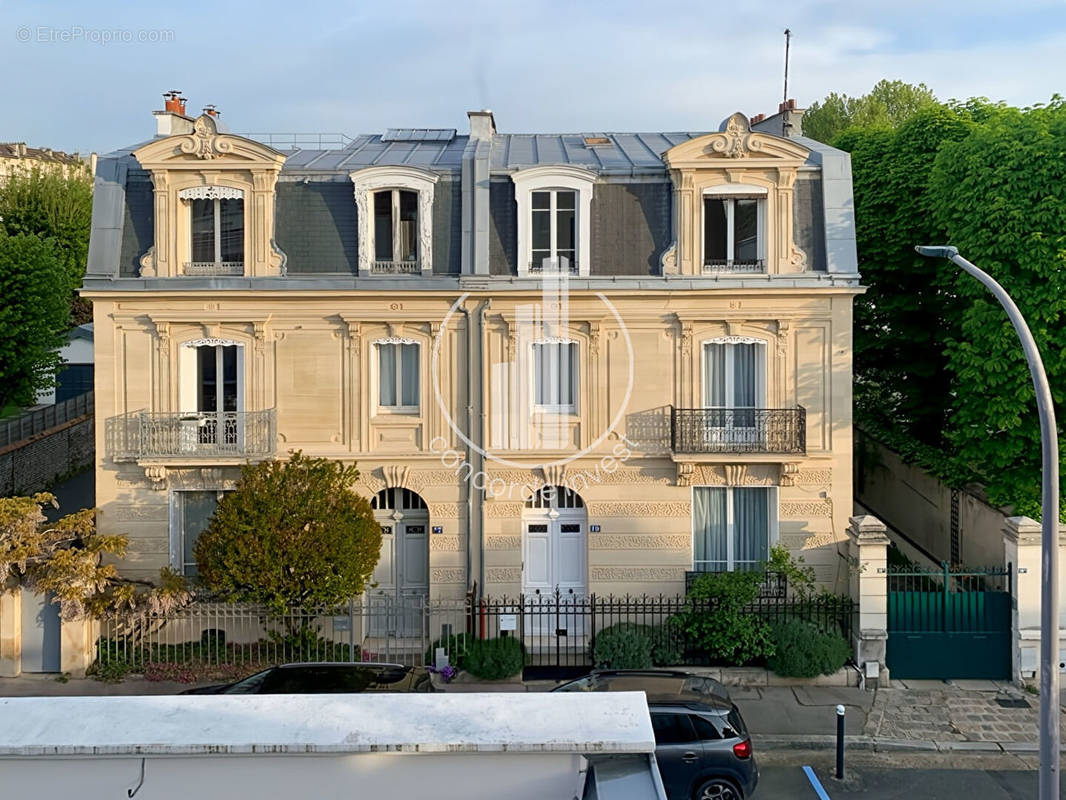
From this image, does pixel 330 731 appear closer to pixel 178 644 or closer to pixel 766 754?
pixel 766 754

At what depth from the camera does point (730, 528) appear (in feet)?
64.2

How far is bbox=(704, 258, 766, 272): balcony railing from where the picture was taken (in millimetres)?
19328

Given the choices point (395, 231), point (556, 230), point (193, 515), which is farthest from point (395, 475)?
point (556, 230)

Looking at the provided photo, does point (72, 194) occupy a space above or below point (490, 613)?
above

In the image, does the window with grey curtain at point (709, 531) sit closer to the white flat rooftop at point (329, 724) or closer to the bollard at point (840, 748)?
the bollard at point (840, 748)

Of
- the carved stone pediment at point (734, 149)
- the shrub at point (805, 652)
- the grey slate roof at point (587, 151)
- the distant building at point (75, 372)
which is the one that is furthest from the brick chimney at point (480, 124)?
the distant building at point (75, 372)

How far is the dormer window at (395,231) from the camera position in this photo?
19.3m

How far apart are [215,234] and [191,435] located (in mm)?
4040

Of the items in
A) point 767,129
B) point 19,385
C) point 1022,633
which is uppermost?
point 767,129

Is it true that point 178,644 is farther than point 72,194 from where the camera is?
No

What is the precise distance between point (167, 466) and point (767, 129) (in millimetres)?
15227

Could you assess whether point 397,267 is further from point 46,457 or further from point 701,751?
point 46,457

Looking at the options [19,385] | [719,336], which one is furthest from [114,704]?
→ [19,385]

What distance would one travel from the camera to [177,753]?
873 cm
